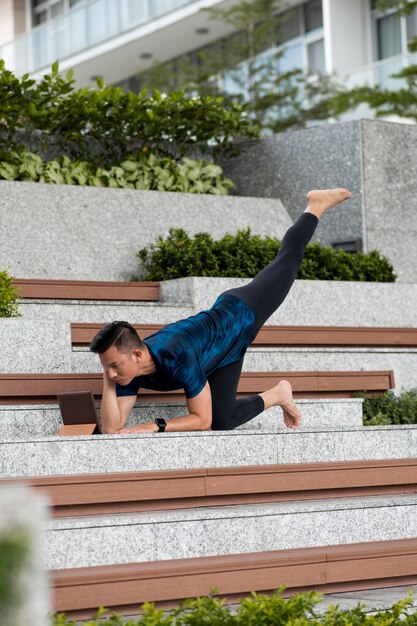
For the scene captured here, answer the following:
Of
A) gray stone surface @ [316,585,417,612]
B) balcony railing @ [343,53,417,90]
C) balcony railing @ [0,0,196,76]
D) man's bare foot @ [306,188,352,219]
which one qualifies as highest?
balcony railing @ [0,0,196,76]

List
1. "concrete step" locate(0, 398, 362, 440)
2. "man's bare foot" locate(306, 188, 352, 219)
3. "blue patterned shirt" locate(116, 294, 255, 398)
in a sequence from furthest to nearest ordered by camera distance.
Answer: "man's bare foot" locate(306, 188, 352, 219), "concrete step" locate(0, 398, 362, 440), "blue patterned shirt" locate(116, 294, 255, 398)

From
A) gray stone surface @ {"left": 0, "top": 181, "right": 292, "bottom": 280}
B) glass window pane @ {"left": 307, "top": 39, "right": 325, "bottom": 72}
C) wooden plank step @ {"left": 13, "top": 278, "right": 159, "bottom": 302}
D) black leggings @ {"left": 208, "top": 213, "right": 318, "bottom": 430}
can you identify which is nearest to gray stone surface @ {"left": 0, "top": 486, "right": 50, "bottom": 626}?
black leggings @ {"left": 208, "top": 213, "right": 318, "bottom": 430}

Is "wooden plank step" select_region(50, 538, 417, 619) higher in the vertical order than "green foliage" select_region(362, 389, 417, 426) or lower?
lower

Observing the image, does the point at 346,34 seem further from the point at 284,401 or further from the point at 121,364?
the point at 121,364

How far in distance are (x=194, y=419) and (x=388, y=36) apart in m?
18.4

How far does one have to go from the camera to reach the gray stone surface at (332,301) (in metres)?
7.79

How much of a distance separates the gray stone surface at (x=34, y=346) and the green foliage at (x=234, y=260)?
7.16 ft

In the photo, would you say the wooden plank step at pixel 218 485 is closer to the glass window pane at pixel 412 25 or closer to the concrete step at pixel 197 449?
the concrete step at pixel 197 449

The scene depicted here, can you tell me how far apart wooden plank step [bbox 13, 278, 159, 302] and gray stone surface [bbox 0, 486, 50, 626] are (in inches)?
222

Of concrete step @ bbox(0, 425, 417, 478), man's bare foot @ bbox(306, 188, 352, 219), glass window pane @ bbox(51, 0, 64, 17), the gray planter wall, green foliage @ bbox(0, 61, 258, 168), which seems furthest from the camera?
glass window pane @ bbox(51, 0, 64, 17)

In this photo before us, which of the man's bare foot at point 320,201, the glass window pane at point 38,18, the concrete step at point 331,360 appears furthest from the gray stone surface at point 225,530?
the glass window pane at point 38,18

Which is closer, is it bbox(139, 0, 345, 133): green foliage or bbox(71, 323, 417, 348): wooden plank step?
bbox(71, 323, 417, 348): wooden plank step

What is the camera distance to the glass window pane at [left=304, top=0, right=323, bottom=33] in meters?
23.1

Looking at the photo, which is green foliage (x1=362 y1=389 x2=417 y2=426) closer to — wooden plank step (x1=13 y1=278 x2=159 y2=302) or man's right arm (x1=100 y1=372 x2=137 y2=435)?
wooden plank step (x1=13 y1=278 x2=159 y2=302)
